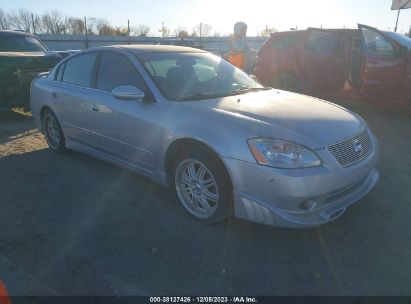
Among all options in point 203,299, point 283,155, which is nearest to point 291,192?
point 283,155

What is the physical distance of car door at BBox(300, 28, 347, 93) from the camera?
312 inches

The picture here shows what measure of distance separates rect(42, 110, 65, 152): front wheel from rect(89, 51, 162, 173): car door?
1116 mm

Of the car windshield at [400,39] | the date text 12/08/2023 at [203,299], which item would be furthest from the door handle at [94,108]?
the car windshield at [400,39]

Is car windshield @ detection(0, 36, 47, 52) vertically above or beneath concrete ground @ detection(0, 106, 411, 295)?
above

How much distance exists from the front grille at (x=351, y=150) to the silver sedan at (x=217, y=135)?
1 centimetres

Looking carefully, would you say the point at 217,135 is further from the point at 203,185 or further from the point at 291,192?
the point at 291,192

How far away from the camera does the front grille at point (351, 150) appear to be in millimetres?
2993

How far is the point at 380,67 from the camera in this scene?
7039 millimetres

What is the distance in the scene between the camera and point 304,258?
9.52 ft

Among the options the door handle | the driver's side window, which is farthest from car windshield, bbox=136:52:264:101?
the driver's side window

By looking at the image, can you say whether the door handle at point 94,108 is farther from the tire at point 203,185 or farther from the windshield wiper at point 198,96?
the tire at point 203,185

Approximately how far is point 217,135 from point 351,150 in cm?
116

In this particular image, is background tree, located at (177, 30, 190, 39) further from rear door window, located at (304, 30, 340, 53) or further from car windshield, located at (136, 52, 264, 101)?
car windshield, located at (136, 52, 264, 101)

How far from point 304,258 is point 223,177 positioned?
36.1 inches
